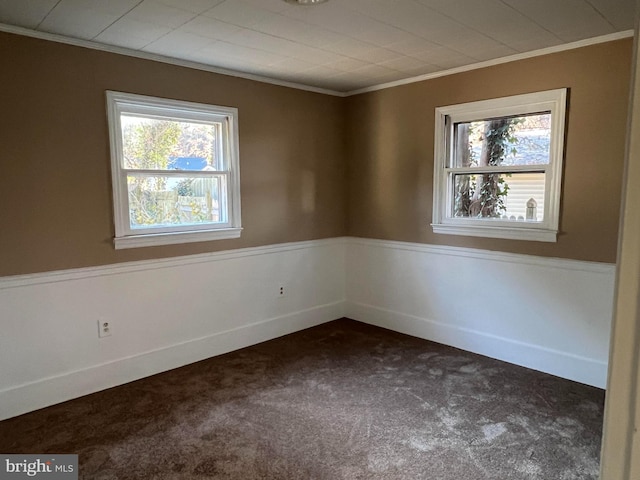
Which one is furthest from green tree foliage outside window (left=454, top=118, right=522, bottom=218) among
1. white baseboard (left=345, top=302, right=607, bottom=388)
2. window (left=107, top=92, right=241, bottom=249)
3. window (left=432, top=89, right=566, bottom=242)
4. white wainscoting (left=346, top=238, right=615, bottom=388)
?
window (left=107, top=92, right=241, bottom=249)

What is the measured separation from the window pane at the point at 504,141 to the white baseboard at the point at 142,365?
2.12 metres

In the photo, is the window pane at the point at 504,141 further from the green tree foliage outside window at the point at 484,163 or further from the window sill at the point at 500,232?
the window sill at the point at 500,232

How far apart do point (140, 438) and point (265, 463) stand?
774 millimetres

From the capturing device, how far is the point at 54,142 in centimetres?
284

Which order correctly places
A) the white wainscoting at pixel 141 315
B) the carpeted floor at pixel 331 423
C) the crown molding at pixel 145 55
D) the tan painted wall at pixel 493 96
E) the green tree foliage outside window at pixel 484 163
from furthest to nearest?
→ the green tree foliage outside window at pixel 484 163 → the tan painted wall at pixel 493 96 → the white wainscoting at pixel 141 315 → the crown molding at pixel 145 55 → the carpeted floor at pixel 331 423

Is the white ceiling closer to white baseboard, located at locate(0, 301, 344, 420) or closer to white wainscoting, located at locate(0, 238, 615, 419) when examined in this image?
white wainscoting, located at locate(0, 238, 615, 419)

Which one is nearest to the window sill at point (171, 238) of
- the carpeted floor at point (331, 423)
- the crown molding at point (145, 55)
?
the carpeted floor at point (331, 423)

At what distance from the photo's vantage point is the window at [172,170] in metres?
3.16

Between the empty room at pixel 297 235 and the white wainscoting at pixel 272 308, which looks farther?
the white wainscoting at pixel 272 308

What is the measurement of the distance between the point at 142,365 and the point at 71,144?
1661 mm

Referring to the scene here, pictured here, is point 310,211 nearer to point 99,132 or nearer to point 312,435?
point 99,132

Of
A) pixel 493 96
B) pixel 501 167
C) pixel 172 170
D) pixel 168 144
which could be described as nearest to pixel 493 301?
pixel 501 167

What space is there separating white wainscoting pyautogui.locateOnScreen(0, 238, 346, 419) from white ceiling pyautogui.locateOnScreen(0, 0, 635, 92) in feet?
5.10

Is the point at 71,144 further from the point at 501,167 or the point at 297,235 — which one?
the point at 501,167
